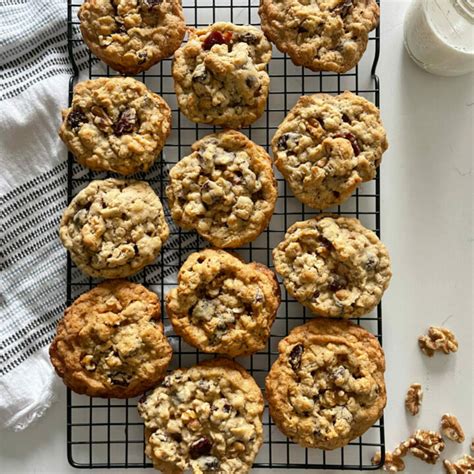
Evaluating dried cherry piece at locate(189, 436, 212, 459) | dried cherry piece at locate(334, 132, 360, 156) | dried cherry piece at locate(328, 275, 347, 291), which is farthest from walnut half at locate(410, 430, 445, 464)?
dried cherry piece at locate(334, 132, 360, 156)

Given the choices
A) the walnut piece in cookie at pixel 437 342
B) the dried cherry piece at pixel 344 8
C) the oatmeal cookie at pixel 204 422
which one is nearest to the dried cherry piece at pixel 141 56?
the dried cherry piece at pixel 344 8

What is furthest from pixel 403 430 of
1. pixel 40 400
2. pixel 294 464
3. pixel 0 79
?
pixel 0 79

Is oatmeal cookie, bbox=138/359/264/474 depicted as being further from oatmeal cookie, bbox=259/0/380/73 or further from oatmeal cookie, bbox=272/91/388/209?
oatmeal cookie, bbox=259/0/380/73

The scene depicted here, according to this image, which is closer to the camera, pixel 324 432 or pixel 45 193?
pixel 324 432

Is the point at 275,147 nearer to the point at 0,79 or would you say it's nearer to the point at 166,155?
the point at 166,155

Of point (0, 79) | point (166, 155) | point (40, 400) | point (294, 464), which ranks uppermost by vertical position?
point (0, 79)

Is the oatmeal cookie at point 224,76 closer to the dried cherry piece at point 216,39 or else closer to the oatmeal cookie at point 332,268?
the dried cherry piece at point 216,39

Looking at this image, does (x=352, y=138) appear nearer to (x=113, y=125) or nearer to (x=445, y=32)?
(x=445, y=32)
